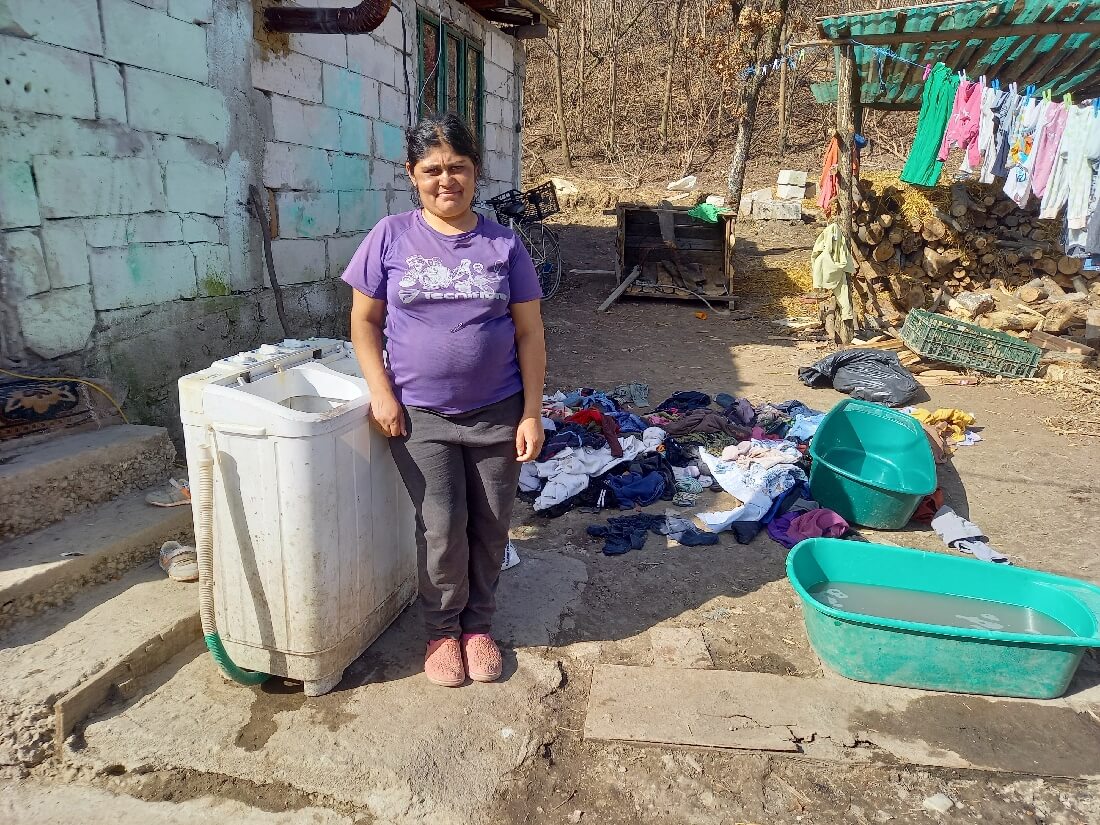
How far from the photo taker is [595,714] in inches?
98.5

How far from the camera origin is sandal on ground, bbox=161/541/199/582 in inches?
113

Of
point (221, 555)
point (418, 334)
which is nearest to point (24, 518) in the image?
point (221, 555)

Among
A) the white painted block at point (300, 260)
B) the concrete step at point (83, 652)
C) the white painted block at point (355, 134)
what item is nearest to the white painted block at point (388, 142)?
the white painted block at point (355, 134)

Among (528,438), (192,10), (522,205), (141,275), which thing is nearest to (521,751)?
(528,438)

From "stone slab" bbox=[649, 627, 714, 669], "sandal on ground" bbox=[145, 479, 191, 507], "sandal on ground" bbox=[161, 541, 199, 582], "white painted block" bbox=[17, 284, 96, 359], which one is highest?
"white painted block" bbox=[17, 284, 96, 359]

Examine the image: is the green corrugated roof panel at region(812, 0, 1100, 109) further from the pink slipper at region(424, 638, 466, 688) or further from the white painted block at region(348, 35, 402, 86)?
the pink slipper at region(424, 638, 466, 688)

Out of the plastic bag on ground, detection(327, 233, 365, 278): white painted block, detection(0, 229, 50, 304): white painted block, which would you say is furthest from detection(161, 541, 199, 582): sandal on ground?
the plastic bag on ground

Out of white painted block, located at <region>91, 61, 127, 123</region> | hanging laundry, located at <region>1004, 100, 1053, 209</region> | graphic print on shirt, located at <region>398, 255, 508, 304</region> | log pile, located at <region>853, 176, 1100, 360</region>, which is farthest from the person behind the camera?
log pile, located at <region>853, 176, 1100, 360</region>

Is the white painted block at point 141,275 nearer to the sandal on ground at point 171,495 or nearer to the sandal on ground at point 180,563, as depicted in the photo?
the sandal on ground at point 171,495

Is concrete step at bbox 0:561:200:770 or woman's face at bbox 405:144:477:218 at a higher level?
woman's face at bbox 405:144:477:218

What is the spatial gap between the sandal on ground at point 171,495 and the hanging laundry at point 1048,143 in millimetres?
6883

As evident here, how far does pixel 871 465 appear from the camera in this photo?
4766 mm

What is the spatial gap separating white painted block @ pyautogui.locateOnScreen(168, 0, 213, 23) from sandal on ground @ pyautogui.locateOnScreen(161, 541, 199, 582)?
2946mm

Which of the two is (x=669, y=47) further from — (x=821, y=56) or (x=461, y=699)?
(x=461, y=699)
